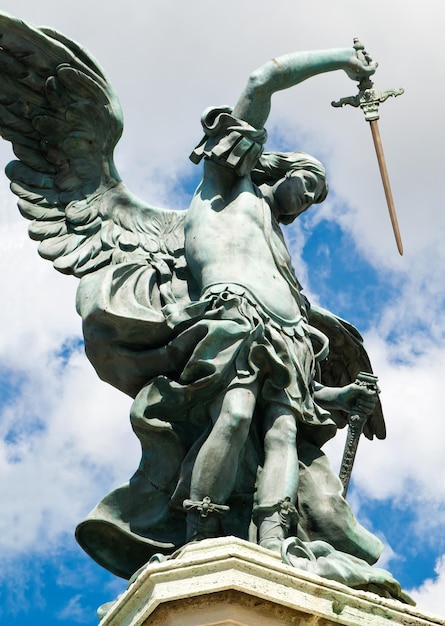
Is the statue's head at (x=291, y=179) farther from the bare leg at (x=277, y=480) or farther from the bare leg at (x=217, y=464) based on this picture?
the bare leg at (x=217, y=464)

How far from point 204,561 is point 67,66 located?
4037 mm

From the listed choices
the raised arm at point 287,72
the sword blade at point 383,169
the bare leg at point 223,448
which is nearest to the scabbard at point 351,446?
the bare leg at point 223,448

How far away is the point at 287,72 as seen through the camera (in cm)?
993

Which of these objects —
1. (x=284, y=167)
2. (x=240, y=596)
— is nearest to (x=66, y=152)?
(x=284, y=167)

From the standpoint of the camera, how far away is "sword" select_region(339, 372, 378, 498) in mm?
9461

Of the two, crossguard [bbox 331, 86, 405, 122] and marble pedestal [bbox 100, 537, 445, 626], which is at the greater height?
crossguard [bbox 331, 86, 405, 122]

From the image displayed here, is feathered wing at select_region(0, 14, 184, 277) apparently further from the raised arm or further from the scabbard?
the scabbard

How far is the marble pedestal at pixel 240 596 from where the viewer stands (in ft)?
24.6

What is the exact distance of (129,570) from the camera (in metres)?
9.05

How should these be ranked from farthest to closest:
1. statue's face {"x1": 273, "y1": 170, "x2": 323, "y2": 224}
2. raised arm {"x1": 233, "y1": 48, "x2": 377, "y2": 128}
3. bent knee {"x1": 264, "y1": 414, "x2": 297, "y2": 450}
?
statue's face {"x1": 273, "y1": 170, "x2": 323, "y2": 224} → raised arm {"x1": 233, "y1": 48, "x2": 377, "y2": 128} → bent knee {"x1": 264, "y1": 414, "x2": 297, "y2": 450}

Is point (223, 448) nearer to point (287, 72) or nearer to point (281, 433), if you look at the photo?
point (281, 433)

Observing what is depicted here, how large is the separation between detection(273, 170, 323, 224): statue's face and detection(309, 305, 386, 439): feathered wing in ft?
2.32

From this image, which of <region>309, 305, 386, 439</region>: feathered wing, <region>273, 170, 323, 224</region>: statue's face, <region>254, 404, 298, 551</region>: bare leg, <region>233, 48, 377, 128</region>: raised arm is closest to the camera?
<region>254, 404, 298, 551</region>: bare leg

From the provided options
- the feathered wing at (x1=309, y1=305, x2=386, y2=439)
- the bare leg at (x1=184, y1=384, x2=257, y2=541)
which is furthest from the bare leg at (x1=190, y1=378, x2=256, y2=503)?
the feathered wing at (x1=309, y1=305, x2=386, y2=439)
